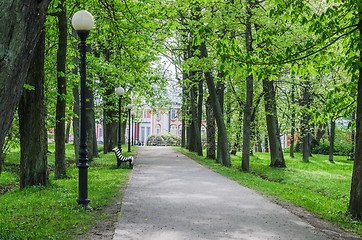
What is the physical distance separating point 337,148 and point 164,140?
2447 centimetres

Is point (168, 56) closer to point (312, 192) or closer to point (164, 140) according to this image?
point (312, 192)

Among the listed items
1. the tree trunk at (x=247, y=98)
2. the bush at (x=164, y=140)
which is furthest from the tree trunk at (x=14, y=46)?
the bush at (x=164, y=140)

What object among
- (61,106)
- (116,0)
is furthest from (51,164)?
(116,0)

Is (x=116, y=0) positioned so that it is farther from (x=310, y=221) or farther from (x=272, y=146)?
(x=272, y=146)

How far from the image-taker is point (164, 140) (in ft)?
173

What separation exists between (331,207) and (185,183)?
423 centimetres

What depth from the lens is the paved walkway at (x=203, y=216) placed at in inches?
209

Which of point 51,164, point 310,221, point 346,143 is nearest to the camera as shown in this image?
point 310,221

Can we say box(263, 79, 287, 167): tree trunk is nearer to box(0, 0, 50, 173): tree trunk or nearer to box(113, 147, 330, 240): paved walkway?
box(113, 147, 330, 240): paved walkway

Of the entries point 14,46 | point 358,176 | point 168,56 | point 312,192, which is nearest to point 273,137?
point 312,192

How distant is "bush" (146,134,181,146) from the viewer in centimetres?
5259

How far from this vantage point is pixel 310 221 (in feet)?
21.1

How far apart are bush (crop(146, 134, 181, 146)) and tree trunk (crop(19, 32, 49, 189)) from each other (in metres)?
43.6

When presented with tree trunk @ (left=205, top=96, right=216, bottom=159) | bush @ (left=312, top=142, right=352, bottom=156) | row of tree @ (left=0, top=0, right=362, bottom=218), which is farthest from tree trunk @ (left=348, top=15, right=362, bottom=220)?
bush @ (left=312, top=142, right=352, bottom=156)
